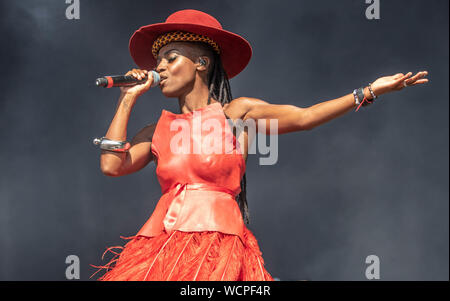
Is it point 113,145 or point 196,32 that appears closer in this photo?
point 113,145

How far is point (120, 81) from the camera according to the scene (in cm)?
196

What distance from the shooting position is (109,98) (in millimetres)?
3963

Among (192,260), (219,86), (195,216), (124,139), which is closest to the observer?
(192,260)

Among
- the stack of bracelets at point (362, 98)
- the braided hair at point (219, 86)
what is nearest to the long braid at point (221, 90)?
the braided hair at point (219, 86)

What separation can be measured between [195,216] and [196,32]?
2.30 feet

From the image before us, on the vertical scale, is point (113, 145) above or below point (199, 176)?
above

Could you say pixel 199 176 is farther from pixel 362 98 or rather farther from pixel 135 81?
pixel 362 98

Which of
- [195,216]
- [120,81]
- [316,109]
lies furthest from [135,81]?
[316,109]

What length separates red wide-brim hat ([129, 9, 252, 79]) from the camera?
2.11 m

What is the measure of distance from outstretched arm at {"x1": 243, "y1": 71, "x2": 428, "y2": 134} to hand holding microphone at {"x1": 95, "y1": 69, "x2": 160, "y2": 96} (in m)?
0.34

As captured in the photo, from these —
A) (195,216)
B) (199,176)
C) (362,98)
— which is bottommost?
(195,216)

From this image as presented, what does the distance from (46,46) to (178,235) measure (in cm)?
223

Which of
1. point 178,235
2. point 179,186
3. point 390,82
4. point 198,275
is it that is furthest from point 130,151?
point 390,82

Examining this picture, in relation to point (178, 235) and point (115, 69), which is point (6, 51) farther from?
point (178, 235)
